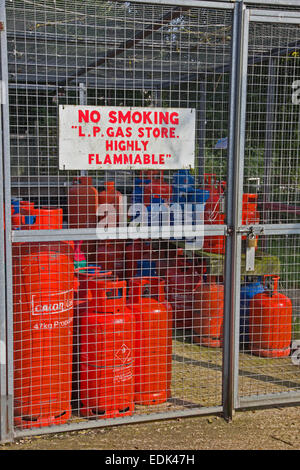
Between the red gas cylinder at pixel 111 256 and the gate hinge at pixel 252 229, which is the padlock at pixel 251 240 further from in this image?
the red gas cylinder at pixel 111 256

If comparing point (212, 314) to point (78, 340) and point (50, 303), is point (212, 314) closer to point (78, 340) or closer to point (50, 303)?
point (78, 340)

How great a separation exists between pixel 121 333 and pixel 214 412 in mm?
970

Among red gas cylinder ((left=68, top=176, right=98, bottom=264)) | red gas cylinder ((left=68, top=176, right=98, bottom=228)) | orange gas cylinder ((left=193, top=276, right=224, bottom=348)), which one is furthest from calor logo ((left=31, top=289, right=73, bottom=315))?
red gas cylinder ((left=68, top=176, right=98, bottom=228))

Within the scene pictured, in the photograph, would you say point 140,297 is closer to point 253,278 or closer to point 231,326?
point 231,326

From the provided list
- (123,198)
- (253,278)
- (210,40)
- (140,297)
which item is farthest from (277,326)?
(210,40)

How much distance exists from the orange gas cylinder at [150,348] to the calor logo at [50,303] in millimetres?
609

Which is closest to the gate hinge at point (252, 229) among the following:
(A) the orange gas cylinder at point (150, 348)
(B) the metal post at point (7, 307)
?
(A) the orange gas cylinder at point (150, 348)

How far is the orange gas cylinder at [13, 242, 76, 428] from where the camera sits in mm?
3795

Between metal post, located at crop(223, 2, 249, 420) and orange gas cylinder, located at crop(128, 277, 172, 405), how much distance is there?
0.49m

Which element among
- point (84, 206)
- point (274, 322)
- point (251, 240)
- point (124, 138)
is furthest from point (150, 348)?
point (84, 206)

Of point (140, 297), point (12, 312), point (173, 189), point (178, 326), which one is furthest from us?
point (173, 189)

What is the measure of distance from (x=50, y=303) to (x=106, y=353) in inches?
23.0

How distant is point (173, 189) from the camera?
852 centimetres

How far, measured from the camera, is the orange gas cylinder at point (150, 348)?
14.0ft
